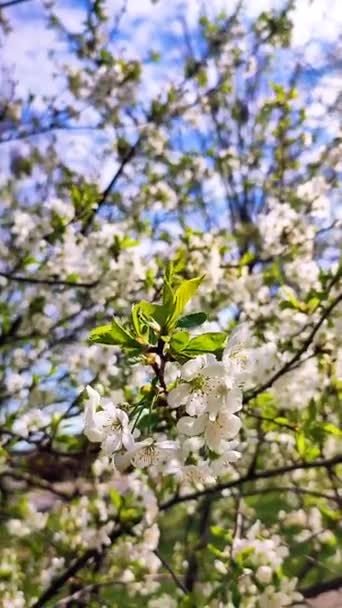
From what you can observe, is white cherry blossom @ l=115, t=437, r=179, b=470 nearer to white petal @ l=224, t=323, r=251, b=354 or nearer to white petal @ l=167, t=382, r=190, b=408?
white petal @ l=167, t=382, r=190, b=408

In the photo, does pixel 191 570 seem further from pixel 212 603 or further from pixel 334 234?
pixel 334 234

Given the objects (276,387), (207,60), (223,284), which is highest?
(207,60)

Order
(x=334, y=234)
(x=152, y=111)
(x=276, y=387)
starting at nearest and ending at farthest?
(x=276, y=387)
(x=152, y=111)
(x=334, y=234)

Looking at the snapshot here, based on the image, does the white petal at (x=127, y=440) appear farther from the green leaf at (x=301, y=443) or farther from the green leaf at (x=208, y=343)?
the green leaf at (x=301, y=443)

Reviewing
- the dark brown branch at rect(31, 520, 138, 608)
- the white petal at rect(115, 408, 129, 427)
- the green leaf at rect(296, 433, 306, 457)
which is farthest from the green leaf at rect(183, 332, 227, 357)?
the dark brown branch at rect(31, 520, 138, 608)

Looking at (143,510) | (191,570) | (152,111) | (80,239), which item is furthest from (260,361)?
(152,111)

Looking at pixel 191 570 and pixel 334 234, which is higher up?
pixel 334 234
